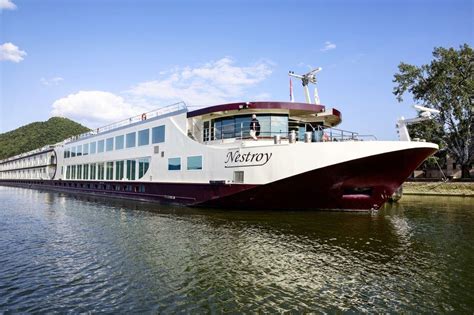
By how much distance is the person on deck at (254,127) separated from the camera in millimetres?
17812

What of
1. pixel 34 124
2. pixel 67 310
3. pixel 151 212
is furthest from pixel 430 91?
pixel 34 124

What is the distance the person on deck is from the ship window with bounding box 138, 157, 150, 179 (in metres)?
9.54

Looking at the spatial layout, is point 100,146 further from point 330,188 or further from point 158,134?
point 330,188

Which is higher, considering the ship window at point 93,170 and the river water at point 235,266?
the ship window at point 93,170

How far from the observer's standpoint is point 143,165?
81.8ft

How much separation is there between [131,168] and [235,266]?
64.0 feet

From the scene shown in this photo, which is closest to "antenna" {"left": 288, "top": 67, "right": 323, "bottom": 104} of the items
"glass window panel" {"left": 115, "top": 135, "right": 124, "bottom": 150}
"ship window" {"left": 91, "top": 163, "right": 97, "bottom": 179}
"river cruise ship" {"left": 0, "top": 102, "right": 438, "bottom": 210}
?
"river cruise ship" {"left": 0, "top": 102, "right": 438, "bottom": 210}

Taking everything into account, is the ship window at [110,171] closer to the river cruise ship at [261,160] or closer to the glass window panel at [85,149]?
the river cruise ship at [261,160]

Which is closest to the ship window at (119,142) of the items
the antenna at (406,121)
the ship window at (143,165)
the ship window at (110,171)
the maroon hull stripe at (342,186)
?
the ship window at (110,171)

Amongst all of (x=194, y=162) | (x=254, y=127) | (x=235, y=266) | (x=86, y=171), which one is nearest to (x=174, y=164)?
(x=194, y=162)

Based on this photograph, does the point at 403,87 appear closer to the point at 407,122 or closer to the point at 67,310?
the point at 407,122

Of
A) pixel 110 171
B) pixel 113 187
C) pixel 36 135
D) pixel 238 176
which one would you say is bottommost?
pixel 113 187

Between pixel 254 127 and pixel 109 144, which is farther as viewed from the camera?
pixel 109 144

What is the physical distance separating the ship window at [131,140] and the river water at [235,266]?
1144 centimetres
